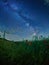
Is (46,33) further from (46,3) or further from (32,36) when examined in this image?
(46,3)

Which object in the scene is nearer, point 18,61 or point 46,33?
point 18,61

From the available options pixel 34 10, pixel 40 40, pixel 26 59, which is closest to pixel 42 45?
pixel 40 40

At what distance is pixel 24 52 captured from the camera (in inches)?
236

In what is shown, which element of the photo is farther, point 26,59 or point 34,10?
point 34,10

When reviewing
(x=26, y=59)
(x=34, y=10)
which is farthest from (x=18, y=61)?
(x=34, y=10)

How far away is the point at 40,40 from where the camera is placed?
633 cm

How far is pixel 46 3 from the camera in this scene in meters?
6.67

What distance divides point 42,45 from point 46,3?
1331mm

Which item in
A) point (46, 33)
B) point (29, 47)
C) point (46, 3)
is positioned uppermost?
point (46, 3)

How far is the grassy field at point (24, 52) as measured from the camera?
19.4 feet

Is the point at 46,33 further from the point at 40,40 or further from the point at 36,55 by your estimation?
the point at 36,55

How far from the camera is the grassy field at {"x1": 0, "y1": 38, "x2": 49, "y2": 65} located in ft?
19.4

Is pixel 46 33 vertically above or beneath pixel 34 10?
beneath

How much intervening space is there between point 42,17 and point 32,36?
699 mm
